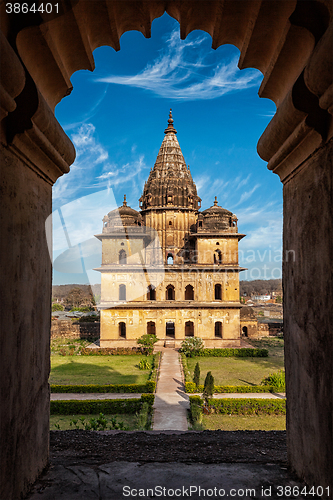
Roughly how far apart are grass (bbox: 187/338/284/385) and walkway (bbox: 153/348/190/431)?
3.65ft

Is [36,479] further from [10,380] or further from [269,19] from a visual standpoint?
[269,19]

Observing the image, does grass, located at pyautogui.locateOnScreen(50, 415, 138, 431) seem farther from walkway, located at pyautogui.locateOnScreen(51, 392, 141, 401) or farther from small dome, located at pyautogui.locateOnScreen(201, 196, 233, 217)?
small dome, located at pyautogui.locateOnScreen(201, 196, 233, 217)

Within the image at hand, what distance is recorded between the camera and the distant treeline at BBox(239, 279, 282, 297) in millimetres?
89500

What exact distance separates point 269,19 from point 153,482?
3.30 m

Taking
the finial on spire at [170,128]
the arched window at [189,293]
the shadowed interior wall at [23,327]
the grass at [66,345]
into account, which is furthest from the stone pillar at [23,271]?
the finial on spire at [170,128]

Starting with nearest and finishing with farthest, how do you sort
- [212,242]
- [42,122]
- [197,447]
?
[42,122], [197,447], [212,242]

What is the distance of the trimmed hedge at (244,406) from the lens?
13.3 metres

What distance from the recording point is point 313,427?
2.17m

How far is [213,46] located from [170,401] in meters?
14.3

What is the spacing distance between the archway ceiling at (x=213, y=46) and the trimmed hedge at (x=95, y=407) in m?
12.5

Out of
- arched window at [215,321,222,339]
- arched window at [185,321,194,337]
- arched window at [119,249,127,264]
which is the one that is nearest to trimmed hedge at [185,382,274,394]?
arched window at [215,321,222,339]

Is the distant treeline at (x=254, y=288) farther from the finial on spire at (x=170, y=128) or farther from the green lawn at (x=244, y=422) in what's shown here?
the green lawn at (x=244, y=422)

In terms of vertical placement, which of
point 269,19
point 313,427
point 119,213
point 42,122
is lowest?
point 313,427

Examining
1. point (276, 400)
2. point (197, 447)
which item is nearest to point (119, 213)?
point (276, 400)
